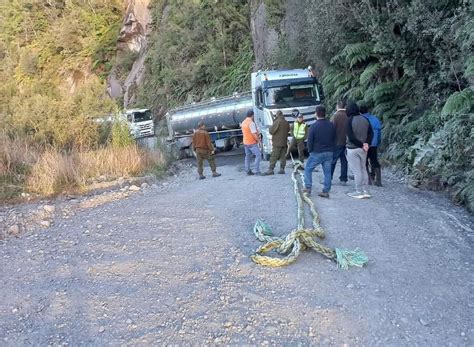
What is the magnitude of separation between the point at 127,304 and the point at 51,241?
3.37m

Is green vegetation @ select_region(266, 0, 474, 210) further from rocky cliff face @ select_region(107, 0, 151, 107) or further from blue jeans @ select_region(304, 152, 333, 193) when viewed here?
rocky cliff face @ select_region(107, 0, 151, 107)

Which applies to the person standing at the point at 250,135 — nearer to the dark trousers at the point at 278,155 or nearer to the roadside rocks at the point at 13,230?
the dark trousers at the point at 278,155

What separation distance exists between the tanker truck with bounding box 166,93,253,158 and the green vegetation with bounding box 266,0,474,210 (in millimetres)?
4719

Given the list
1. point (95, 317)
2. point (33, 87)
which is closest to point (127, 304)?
point (95, 317)

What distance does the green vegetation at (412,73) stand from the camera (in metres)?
8.89

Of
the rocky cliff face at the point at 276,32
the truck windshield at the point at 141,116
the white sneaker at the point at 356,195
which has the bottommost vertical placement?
the white sneaker at the point at 356,195

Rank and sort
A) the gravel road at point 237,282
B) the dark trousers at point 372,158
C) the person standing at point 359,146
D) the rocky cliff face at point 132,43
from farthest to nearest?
the rocky cliff face at point 132,43 < the dark trousers at point 372,158 < the person standing at point 359,146 < the gravel road at point 237,282

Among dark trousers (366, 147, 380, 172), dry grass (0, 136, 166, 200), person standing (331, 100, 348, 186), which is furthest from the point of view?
dry grass (0, 136, 166, 200)

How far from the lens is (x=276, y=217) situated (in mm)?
7344

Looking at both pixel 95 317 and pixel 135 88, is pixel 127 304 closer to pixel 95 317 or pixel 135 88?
pixel 95 317

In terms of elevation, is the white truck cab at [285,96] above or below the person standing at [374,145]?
above

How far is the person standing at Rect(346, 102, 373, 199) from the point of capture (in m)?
8.18

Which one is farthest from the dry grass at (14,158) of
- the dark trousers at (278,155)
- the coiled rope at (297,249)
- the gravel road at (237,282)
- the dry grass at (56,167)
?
the coiled rope at (297,249)

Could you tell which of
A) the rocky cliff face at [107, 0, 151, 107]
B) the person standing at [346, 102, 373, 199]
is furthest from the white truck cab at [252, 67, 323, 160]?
the rocky cliff face at [107, 0, 151, 107]
